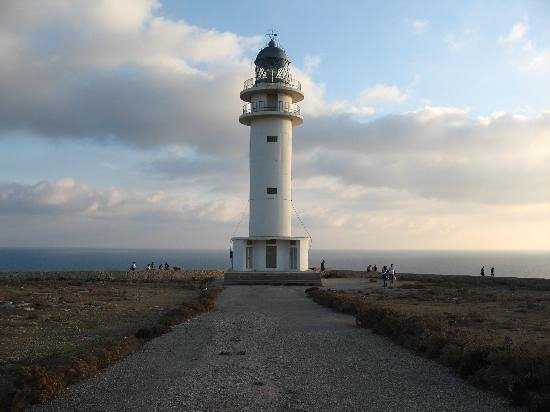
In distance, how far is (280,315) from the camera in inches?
691

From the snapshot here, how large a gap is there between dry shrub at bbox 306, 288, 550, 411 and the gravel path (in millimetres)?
241

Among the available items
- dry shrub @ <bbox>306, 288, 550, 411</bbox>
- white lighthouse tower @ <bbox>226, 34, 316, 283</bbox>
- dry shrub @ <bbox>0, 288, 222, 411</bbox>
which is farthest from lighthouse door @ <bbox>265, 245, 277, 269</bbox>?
dry shrub @ <bbox>0, 288, 222, 411</bbox>

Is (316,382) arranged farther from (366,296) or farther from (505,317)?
(366,296)

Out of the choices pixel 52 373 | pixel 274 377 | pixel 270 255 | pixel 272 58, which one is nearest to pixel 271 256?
pixel 270 255

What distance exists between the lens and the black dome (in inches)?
1407

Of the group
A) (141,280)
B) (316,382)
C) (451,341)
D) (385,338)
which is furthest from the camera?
(141,280)

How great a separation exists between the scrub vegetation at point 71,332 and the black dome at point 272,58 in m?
15.6

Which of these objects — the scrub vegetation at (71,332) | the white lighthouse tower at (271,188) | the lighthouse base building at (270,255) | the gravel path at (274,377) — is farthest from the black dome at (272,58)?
the gravel path at (274,377)

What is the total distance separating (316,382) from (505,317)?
35.9 ft

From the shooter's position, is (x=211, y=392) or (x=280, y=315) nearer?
(x=211, y=392)

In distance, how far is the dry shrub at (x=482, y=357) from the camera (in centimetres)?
734

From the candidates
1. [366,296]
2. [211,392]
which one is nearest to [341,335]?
[211,392]

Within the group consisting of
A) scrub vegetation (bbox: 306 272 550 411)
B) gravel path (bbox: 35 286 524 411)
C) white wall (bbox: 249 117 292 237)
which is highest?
white wall (bbox: 249 117 292 237)

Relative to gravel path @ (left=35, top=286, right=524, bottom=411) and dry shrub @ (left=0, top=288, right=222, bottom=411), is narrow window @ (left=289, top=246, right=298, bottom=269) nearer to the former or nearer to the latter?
gravel path @ (left=35, top=286, right=524, bottom=411)
